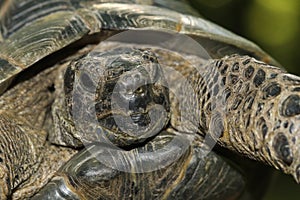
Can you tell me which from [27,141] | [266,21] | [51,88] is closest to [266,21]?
[266,21]

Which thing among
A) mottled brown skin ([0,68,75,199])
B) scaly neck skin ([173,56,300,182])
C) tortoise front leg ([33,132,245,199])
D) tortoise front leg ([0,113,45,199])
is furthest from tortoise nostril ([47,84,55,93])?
scaly neck skin ([173,56,300,182])

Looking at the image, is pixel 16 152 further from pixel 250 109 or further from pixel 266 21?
pixel 266 21

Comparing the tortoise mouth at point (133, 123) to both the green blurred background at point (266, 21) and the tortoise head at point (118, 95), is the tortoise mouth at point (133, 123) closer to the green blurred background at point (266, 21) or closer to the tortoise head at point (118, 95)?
the tortoise head at point (118, 95)

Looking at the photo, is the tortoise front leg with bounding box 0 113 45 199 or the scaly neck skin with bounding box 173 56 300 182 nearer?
the scaly neck skin with bounding box 173 56 300 182

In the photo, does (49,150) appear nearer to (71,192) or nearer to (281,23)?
(71,192)

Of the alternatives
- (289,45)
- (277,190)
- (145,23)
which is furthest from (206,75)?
(289,45)

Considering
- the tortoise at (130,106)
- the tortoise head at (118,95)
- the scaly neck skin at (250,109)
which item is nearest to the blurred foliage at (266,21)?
the tortoise at (130,106)

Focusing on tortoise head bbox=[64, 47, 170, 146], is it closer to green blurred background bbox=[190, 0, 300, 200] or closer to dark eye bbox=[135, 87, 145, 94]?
dark eye bbox=[135, 87, 145, 94]
